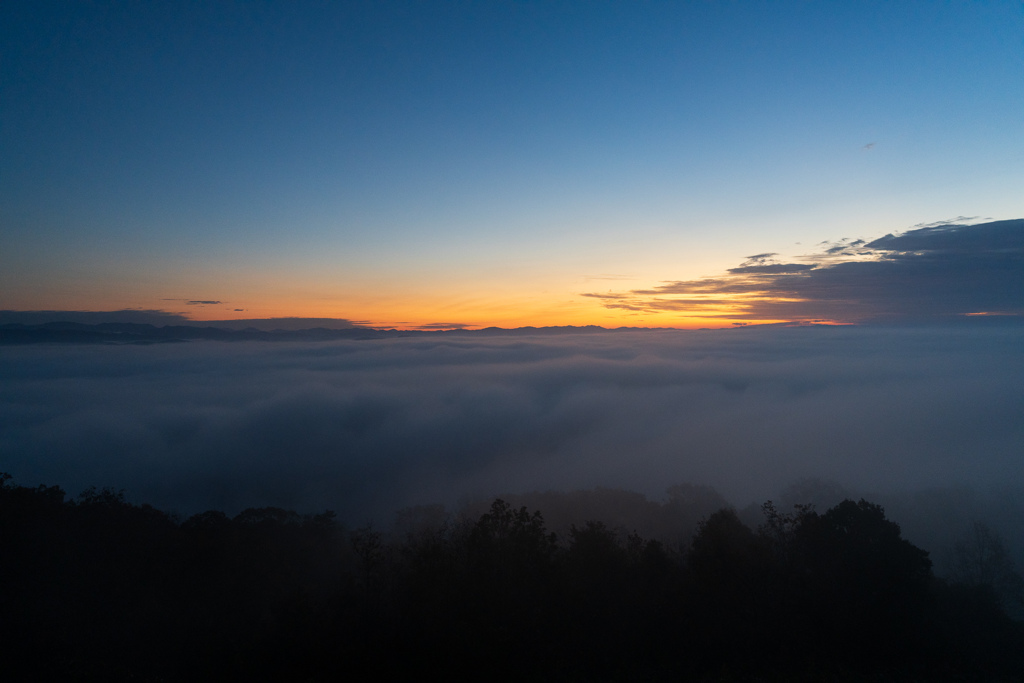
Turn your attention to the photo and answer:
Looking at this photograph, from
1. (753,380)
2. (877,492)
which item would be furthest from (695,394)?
(877,492)

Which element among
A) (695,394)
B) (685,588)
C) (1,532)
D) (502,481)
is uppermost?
(1,532)

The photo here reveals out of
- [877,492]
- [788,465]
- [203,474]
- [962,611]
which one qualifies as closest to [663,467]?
[788,465]

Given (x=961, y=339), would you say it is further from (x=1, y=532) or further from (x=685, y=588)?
(x=1, y=532)

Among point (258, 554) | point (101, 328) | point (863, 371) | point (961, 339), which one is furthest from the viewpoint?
point (101, 328)

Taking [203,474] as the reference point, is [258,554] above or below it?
above

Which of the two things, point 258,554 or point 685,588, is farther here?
point 258,554

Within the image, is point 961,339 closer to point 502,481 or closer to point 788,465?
point 788,465

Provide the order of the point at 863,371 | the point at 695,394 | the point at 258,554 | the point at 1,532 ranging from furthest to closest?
the point at 863,371 → the point at 695,394 → the point at 258,554 → the point at 1,532
